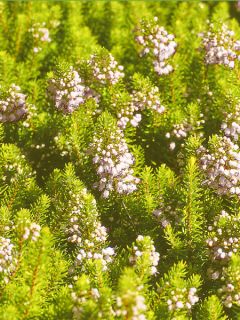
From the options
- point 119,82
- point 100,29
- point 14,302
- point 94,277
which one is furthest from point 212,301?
point 100,29

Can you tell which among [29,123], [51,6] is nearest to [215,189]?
[29,123]

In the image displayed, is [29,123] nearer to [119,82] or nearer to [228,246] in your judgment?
[119,82]

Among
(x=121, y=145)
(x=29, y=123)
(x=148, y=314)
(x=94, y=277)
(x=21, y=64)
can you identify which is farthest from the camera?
(x=21, y=64)

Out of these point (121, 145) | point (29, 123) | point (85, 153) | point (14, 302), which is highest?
point (29, 123)

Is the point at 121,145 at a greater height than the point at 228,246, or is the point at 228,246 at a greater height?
the point at 121,145

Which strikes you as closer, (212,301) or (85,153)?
(212,301)

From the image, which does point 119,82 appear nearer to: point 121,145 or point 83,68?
point 83,68

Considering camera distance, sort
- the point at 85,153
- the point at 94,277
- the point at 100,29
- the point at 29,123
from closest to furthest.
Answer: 1. the point at 94,277
2. the point at 85,153
3. the point at 29,123
4. the point at 100,29
